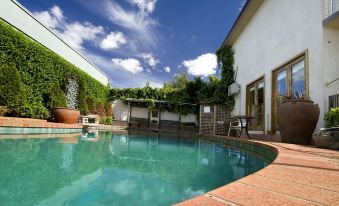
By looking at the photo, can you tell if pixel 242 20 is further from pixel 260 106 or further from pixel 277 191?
pixel 277 191

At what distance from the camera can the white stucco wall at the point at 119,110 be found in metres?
18.5

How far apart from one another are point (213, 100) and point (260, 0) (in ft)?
18.7

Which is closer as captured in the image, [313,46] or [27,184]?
[27,184]

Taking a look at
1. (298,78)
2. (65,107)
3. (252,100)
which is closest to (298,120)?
(298,78)

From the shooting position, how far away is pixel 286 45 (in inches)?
279

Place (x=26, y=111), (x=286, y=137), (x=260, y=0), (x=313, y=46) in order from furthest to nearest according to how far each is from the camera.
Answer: (x=260, y=0) < (x=26, y=111) < (x=313, y=46) < (x=286, y=137)

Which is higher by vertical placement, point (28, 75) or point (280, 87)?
point (28, 75)

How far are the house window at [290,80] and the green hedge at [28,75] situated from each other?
7.65 metres

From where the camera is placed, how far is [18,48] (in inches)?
314

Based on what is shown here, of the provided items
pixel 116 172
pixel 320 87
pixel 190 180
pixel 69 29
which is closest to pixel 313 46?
pixel 320 87

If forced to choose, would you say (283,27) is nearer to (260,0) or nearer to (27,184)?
(260,0)

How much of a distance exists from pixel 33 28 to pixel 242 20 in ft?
28.6

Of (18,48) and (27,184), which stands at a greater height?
(18,48)

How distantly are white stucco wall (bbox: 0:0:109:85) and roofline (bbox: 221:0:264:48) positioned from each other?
27.3 ft
